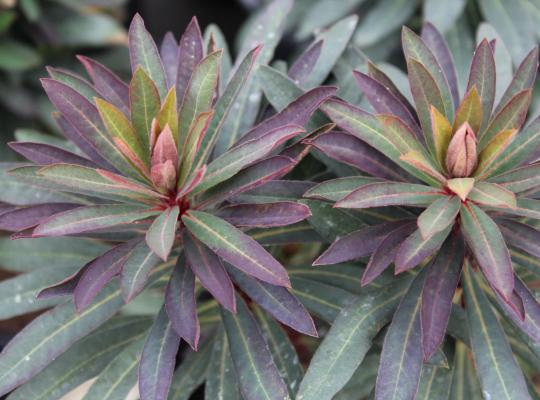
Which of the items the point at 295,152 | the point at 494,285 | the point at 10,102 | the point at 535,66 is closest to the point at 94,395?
the point at 295,152

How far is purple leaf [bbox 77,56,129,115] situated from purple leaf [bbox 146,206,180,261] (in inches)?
9.1

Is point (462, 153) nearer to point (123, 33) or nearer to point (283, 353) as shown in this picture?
point (283, 353)

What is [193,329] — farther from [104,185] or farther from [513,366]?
[513,366]

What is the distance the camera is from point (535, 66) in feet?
3.19

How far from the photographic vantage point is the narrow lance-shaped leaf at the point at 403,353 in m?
0.86

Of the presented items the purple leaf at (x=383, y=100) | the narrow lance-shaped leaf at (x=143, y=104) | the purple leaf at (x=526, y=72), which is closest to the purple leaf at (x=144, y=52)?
the narrow lance-shaped leaf at (x=143, y=104)

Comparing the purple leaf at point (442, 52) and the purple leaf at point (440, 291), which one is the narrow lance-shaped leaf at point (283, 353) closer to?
the purple leaf at point (440, 291)

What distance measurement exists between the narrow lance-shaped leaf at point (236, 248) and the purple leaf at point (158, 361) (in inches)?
7.0

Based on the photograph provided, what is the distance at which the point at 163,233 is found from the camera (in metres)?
0.81

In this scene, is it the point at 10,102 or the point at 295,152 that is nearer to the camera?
the point at 295,152

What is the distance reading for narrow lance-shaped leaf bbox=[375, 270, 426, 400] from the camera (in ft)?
2.83

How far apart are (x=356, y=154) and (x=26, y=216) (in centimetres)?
50

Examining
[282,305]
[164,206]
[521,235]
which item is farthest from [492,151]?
[164,206]

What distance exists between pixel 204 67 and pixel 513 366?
623 millimetres
